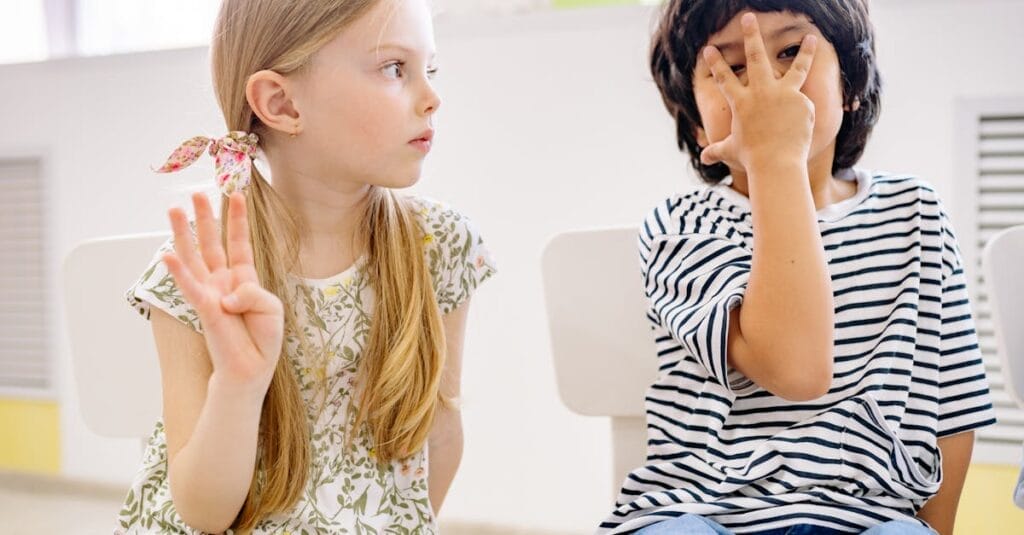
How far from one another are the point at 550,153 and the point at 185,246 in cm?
102

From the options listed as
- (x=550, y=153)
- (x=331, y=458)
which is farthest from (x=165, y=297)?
(x=550, y=153)

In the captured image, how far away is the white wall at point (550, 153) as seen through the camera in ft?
4.80

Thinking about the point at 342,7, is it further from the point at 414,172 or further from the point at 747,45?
the point at 747,45

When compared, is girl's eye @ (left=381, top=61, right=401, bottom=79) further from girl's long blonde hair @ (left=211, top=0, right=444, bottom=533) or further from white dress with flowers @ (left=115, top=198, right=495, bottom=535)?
white dress with flowers @ (left=115, top=198, right=495, bottom=535)

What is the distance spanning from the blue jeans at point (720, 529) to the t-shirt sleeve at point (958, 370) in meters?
0.13

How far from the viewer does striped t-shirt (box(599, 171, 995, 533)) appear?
86cm

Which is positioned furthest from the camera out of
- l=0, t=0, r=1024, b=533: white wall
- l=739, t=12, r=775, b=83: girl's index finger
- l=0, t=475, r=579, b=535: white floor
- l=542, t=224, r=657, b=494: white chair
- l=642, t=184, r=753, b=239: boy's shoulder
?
l=0, t=475, r=579, b=535: white floor

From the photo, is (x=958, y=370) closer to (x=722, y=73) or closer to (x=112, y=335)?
(x=722, y=73)

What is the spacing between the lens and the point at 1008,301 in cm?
97

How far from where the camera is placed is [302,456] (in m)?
0.92

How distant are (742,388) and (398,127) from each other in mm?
412

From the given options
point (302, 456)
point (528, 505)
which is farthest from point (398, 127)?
point (528, 505)

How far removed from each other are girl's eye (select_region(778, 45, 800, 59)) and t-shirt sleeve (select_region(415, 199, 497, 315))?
365 millimetres

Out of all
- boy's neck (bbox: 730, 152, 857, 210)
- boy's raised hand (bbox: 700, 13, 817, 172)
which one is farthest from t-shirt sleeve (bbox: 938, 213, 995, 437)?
boy's raised hand (bbox: 700, 13, 817, 172)
